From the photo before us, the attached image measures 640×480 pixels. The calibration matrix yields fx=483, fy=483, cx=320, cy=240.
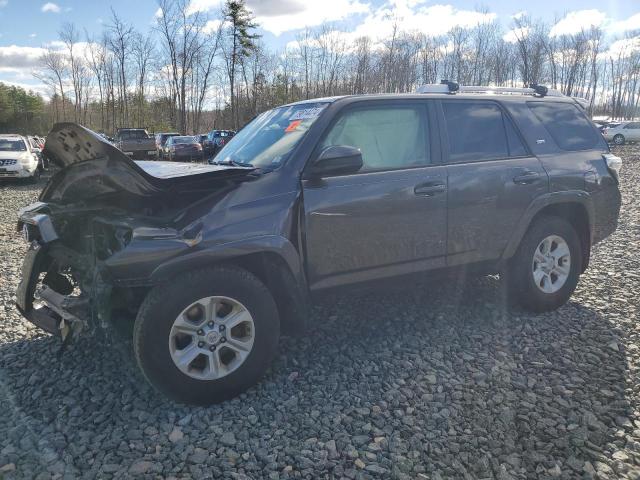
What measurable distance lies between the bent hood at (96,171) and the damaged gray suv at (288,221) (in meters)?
0.01

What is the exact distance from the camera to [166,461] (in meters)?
2.53

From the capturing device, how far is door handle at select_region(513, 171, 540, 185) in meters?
4.00

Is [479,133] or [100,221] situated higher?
[479,133]

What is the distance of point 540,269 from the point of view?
4301 mm

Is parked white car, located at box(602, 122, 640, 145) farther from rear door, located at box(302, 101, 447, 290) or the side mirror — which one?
the side mirror

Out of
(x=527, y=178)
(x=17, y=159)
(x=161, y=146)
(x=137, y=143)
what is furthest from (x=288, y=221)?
(x=161, y=146)

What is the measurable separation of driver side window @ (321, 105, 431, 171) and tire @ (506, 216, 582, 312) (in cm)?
130

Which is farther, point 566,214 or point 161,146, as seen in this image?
point 161,146

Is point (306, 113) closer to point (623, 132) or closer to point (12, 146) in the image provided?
point (12, 146)

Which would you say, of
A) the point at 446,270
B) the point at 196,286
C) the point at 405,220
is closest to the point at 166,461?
the point at 196,286

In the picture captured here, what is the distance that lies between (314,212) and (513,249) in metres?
1.96

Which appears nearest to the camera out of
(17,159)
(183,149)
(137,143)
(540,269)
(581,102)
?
(540,269)

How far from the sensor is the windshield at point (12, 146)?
56.2 feet

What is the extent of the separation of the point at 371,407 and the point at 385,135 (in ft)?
6.34
